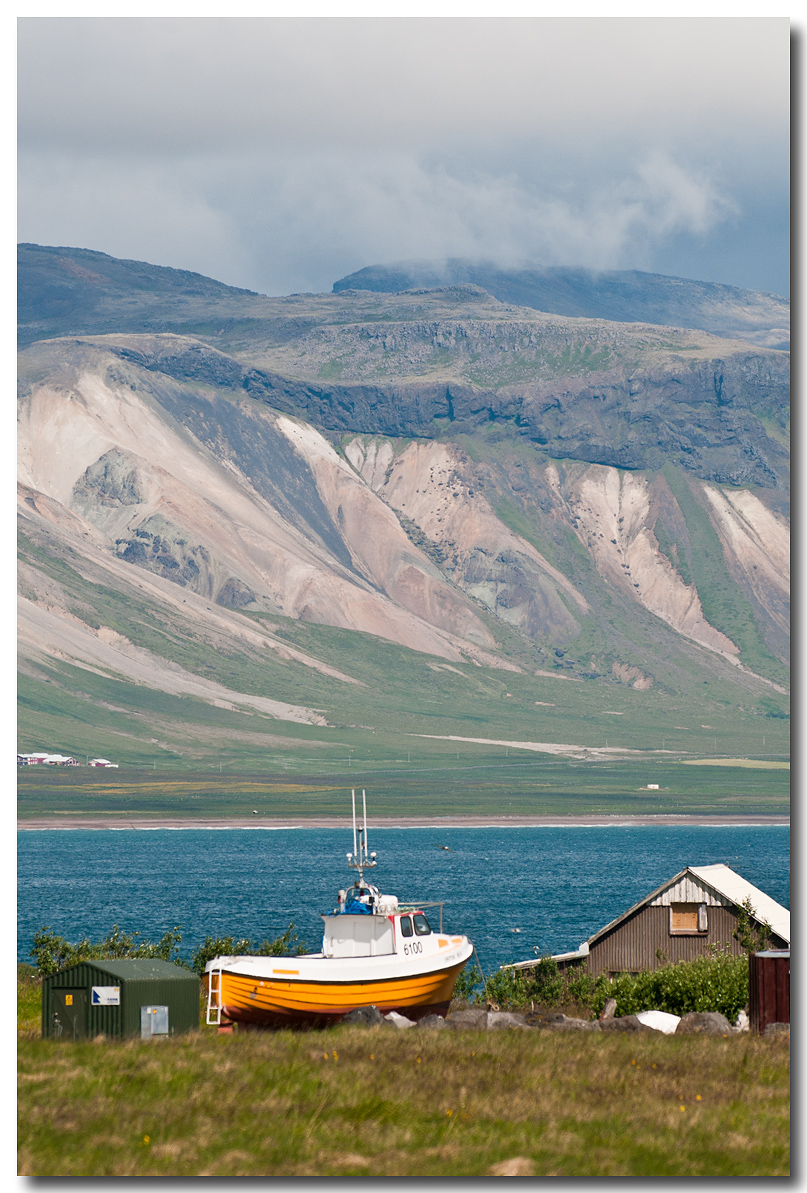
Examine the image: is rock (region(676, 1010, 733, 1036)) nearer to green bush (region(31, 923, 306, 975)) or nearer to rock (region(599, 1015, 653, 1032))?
rock (region(599, 1015, 653, 1032))

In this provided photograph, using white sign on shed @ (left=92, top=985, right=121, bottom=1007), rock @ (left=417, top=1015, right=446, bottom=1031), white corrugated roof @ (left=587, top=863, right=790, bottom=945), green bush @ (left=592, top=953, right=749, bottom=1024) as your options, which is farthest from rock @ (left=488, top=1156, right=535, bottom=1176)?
white corrugated roof @ (left=587, top=863, right=790, bottom=945)

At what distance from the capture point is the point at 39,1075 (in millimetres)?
19625

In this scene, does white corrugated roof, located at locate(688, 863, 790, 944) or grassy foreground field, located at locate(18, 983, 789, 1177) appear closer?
grassy foreground field, located at locate(18, 983, 789, 1177)

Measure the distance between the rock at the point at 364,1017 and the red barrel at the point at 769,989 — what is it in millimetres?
8352

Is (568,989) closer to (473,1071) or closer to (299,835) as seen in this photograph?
(473,1071)

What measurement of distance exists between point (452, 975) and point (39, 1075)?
66.2ft

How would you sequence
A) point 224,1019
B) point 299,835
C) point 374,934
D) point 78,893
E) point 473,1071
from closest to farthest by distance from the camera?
point 473,1071
point 224,1019
point 374,934
point 78,893
point 299,835

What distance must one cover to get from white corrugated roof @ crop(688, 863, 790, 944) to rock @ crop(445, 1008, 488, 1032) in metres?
16.4

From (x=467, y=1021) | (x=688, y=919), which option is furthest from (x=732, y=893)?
(x=467, y=1021)

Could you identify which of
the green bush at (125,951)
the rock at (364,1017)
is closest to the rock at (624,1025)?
the rock at (364,1017)

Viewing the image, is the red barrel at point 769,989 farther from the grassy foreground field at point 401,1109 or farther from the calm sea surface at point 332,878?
the calm sea surface at point 332,878

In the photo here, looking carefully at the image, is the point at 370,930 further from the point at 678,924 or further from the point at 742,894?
the point at 742,894

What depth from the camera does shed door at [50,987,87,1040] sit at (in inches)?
993
